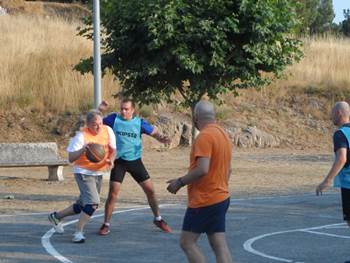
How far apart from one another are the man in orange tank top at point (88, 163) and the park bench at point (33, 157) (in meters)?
7.60

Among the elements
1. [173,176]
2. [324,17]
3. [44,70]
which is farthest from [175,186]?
[324,17]

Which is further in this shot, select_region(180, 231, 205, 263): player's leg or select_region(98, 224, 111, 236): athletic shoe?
select_region(98, 224, 111, 236): athletic shoe

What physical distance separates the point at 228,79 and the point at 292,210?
18.8 ft

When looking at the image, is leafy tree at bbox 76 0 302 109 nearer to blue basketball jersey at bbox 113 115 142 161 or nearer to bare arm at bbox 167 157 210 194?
blue basketball jersey at bbox 113 115 142 161

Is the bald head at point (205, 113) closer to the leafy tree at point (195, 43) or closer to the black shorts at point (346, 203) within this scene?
the black shorts at point (346, 203)

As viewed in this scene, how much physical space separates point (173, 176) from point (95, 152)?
8.99 meters

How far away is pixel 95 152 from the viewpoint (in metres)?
11.2

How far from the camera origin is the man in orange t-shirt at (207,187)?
320 inches

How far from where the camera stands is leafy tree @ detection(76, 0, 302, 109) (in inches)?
732

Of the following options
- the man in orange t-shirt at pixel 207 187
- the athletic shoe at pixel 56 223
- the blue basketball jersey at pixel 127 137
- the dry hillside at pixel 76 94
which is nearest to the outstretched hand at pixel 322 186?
the man in orange t-shirt at pixel 207 187

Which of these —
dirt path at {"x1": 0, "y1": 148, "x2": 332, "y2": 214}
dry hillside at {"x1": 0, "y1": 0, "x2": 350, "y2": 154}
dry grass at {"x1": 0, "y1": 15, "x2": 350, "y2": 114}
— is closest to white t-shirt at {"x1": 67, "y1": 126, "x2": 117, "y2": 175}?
dirt path at {"x1": 0, "y1": 148, "x2": 332, "y2": 214}

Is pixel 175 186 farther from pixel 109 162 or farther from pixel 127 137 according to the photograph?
pixel 127 137

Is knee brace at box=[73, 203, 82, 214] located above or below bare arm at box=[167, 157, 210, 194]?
below

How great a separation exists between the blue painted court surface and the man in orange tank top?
0.41 metres
